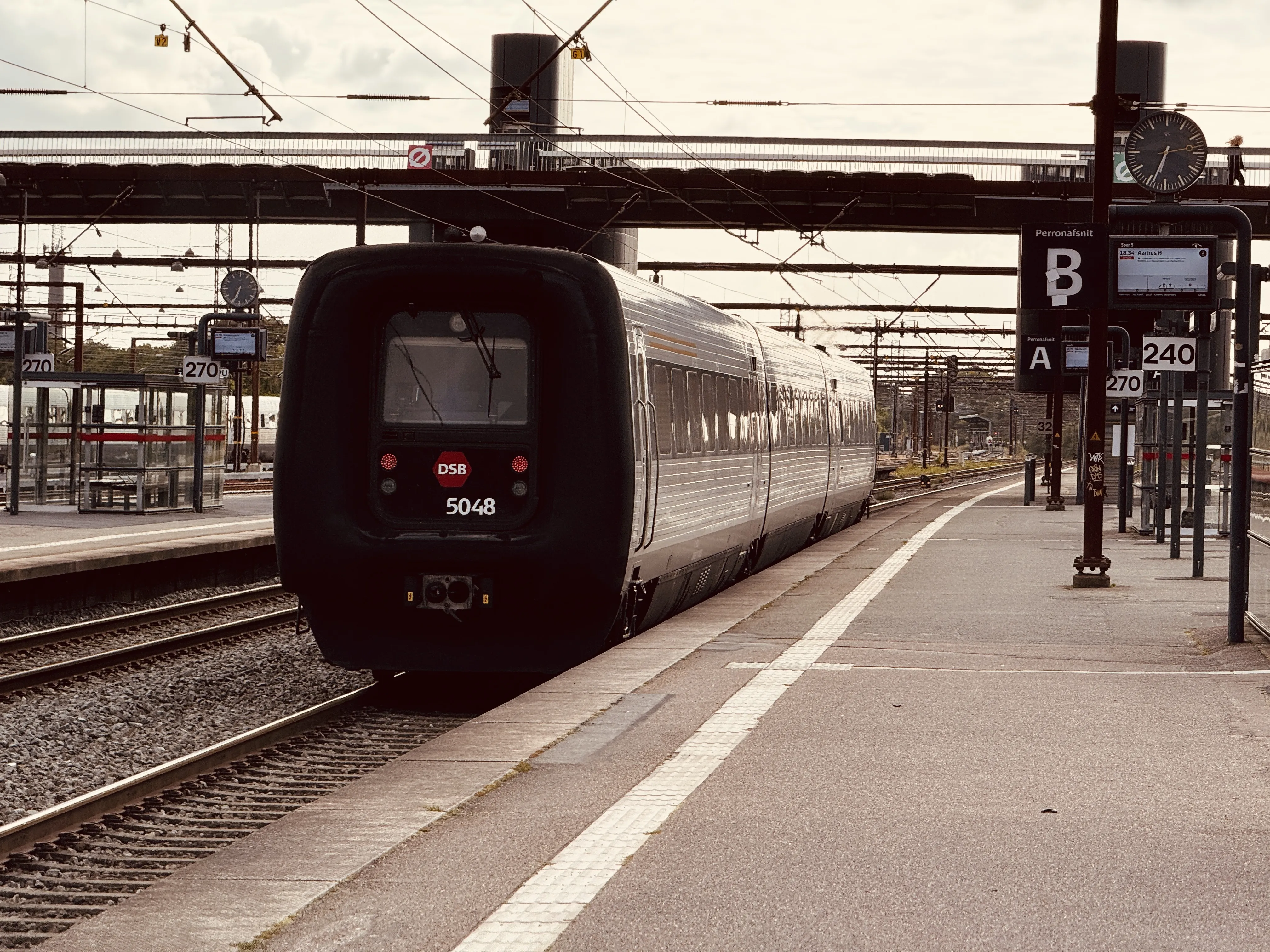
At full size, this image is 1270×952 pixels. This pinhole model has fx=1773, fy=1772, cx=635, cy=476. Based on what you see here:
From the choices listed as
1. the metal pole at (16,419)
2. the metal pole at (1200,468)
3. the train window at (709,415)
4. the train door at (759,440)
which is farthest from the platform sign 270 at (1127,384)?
the metal pole at (16,419)

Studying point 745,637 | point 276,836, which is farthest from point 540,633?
point 276,836

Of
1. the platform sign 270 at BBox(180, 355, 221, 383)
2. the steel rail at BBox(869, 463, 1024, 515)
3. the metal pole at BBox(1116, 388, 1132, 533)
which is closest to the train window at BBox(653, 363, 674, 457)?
the platform sign 270 at BBox(180, 355, 221, 383)

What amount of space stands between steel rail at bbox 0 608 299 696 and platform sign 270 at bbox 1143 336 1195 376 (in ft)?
31.8

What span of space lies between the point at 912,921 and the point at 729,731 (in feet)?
10.1

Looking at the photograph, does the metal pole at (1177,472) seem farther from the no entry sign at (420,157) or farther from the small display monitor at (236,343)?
the no entry sign at (420,157)

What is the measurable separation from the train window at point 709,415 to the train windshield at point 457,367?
3563mm

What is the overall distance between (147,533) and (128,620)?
6206 mm

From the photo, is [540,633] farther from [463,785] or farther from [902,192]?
[902,192]

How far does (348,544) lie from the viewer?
10.7 meters

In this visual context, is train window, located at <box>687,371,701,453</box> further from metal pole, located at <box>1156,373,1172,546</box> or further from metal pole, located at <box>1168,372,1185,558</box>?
metal pole, located at <box>1156,373,1172,546</box>

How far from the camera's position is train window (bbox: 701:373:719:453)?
14367 millimetres

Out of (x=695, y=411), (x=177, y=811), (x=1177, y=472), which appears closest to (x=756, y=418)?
(x=695, y=411)

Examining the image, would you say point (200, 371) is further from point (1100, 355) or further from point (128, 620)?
point (1100, 355)

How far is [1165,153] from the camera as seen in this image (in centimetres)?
1834
